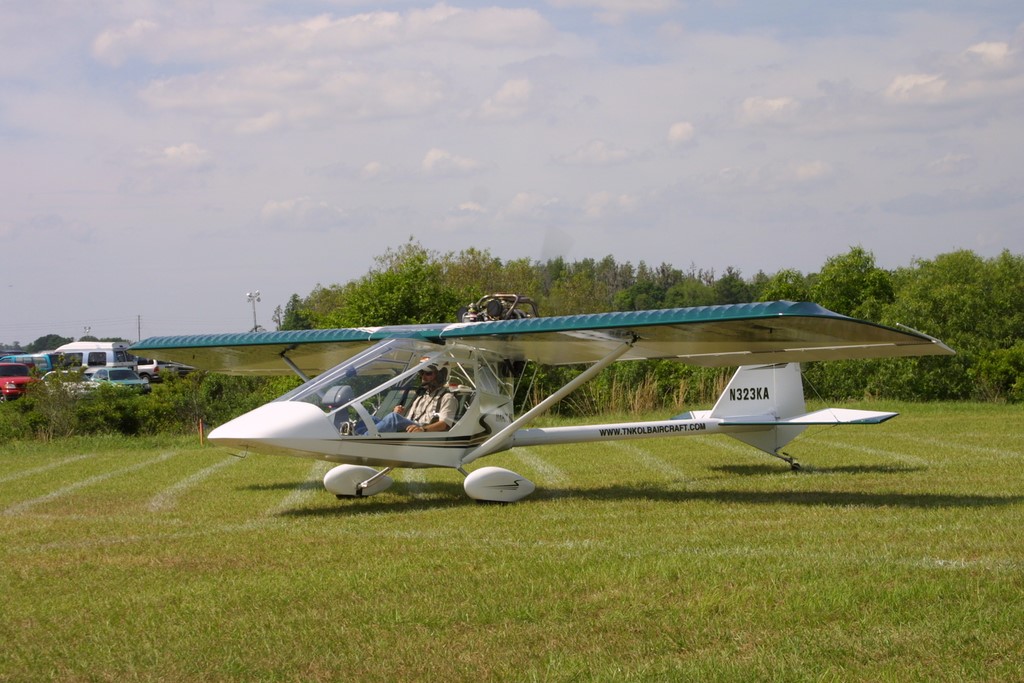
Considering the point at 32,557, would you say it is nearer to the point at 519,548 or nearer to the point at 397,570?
the point at 397,570

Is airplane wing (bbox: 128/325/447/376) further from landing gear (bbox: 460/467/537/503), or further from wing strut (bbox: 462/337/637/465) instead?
landing gear (bbox: 460/467/537/503)

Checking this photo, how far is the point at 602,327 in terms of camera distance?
1109cm

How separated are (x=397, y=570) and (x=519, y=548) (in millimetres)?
1202

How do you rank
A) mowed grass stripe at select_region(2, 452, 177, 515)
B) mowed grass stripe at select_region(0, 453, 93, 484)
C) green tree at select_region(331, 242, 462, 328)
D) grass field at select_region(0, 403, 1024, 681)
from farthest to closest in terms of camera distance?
1. green tree at select_region(331, 242, 462, 328)
2. mowed grass stripe at select_region(0, 453, 93, 484)
3. mowed grass stripe at select_region(2, 452, 177, 515)
4. grass field at select_region(0, 403, 1024, 681)

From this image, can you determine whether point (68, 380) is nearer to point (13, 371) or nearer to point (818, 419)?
point (818, 419)

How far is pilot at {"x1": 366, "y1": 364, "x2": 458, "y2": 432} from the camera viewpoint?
11708mm

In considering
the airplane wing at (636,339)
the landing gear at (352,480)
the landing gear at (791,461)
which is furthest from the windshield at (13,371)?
the landing gear at (791,461)

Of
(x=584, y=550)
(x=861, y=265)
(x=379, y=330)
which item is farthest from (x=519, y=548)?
(x=861, y=265)

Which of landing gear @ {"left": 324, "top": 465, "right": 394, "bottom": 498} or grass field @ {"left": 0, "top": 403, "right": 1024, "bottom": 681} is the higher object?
landing gear @ {"left": 324, "top": 465, "right": 394, "bottom": 498}

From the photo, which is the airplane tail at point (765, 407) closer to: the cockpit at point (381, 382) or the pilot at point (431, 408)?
the cockpit at point (381, 382)

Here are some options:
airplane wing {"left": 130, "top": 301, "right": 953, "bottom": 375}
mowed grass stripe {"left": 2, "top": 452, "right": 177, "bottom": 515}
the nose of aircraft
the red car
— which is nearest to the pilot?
airplane wing {"left": 130, "top": 301, "right": 953, "bottom": 375}

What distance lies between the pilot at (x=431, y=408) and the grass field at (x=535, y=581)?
88cm

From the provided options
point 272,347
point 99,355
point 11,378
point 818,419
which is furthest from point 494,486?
point 99,355

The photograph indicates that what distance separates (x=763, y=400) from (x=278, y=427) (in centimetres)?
663
